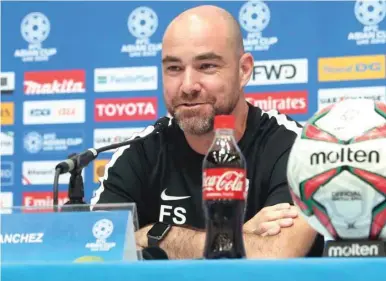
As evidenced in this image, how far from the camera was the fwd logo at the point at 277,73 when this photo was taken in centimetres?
284

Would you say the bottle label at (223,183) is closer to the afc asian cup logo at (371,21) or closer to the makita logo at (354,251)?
the makita logo at (354,251)

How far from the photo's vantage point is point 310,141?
101 centimetres

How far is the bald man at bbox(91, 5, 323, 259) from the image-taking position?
192 centimetres

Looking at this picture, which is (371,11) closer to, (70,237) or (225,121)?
(225,121)

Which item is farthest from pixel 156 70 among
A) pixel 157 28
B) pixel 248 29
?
pixel 248 29

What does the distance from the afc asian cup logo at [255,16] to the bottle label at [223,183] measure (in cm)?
189

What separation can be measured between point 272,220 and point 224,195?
61cm

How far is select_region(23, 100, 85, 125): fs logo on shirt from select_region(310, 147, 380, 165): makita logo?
7.10ft

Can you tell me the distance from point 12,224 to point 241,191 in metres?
0.33

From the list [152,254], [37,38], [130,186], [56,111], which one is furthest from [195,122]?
[37,38]

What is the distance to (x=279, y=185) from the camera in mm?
1869

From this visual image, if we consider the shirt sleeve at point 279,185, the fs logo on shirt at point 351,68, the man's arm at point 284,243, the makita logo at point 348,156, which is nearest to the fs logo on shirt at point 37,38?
the fs logo on shirt at point 351,68

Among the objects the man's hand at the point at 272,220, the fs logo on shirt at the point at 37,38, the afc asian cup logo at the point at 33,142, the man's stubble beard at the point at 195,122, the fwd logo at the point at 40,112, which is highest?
the fs logo on shirt at the point at 37,38

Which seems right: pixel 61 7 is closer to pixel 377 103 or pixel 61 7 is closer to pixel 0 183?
pixel 0 183
